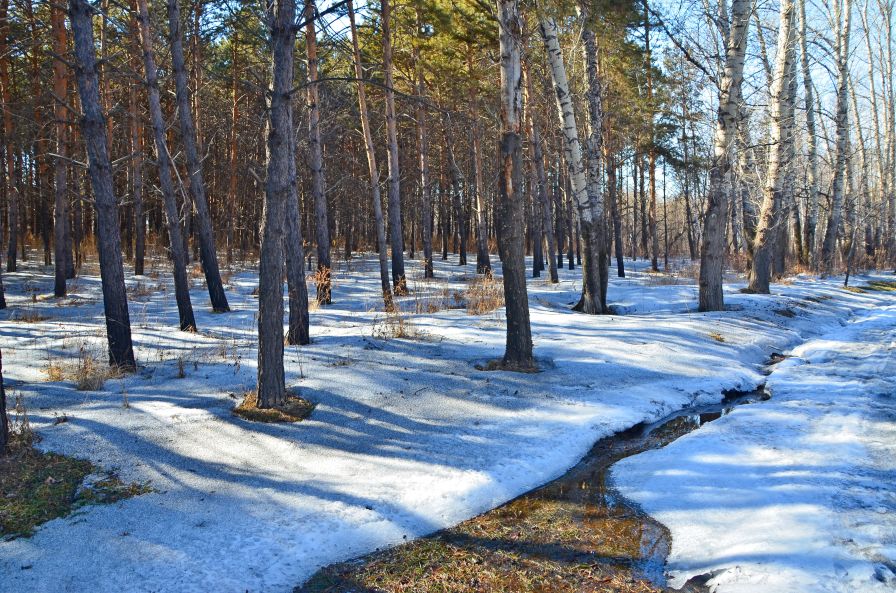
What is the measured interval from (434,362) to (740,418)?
11.7 ft

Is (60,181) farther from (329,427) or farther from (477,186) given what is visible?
(329,427)

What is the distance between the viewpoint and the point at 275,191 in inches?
216

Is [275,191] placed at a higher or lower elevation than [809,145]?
lower

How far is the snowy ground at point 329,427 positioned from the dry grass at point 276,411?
0.55 feet

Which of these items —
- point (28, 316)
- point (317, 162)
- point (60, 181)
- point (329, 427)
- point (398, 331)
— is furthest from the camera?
point (60, 181)

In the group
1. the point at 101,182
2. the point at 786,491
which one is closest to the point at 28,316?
the point at 101,182

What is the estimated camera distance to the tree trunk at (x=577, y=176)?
10609mm

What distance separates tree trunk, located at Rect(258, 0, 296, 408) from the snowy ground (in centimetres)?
76

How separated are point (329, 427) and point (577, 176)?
24.8 feet

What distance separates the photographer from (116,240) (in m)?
7.41

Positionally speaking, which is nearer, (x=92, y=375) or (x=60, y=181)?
(x=92, y=375)

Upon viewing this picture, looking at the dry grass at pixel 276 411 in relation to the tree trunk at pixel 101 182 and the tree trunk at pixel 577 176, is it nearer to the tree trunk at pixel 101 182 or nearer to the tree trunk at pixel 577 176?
the tree trunk at pixel 101 182

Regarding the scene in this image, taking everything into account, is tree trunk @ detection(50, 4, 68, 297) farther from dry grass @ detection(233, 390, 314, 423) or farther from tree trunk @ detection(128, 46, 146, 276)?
dry grass @ detection(233, 390, 314, 423)

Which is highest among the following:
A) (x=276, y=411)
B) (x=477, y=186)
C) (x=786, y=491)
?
(x=477, y=186)
